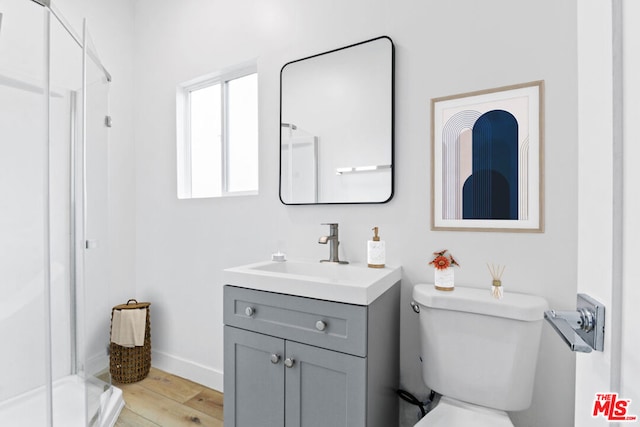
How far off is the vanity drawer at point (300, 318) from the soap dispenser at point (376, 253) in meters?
0.38

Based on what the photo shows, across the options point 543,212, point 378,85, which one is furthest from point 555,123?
point 378,85

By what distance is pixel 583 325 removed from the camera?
42 cm

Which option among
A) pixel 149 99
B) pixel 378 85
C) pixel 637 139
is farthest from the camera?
pixel 149 99

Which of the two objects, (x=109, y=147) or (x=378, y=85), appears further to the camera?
(x=109, y=147)

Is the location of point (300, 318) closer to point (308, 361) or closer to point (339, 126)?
point (308, 361)

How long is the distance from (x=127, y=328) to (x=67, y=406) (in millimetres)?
618

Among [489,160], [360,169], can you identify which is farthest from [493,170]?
[360,169]

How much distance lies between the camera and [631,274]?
345mm

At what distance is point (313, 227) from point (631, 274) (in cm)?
142

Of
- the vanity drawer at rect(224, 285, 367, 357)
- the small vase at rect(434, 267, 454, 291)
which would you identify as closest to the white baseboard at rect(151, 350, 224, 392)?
the vanity drawer at rect(224, 285, 367, 357)

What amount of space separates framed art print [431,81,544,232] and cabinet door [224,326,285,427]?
89cm

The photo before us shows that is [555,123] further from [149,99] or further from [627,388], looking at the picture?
[149,99]

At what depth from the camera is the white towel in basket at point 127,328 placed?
2049 mm

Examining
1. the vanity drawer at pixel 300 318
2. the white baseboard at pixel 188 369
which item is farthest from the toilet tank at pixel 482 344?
the white baseboard at pixel 188 369
